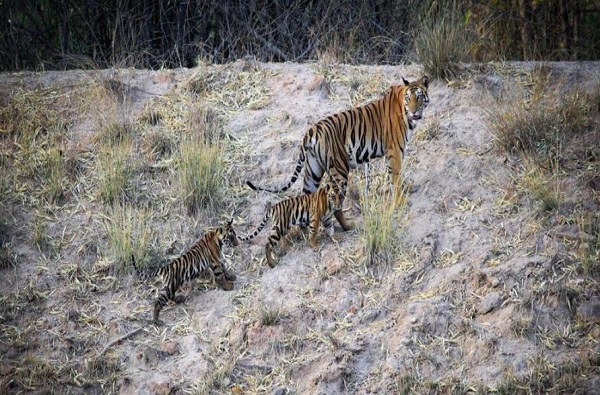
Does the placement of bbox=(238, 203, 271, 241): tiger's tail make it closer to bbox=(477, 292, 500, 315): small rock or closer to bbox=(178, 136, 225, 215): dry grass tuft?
bbox=(178, 136, 225, 215): dry grass tuft

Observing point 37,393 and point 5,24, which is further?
point 5,24

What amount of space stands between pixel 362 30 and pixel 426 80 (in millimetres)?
3786

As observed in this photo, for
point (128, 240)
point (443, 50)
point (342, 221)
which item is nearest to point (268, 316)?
point (342, 221)

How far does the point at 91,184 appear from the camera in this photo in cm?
1239

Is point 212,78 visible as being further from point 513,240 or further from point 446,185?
point 513,240

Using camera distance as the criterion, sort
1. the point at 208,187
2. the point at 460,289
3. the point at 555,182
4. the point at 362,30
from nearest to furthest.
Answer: the point at 460,289, the point at 555,182, the point at 208,187, the point at 362,30

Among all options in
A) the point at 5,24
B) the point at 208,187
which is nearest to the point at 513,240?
the point at 208,187

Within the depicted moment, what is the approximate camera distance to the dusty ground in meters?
9.86

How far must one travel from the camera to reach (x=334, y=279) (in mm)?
10719

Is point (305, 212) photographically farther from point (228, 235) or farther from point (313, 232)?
point (228, 235)

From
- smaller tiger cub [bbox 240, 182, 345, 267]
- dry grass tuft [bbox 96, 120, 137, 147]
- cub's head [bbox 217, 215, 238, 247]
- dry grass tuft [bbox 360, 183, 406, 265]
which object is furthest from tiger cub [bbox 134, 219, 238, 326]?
dry grass tuft [bbox 96, 120, 137, 147]

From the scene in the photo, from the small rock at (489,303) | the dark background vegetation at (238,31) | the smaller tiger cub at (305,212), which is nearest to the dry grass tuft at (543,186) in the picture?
the small rock at (489,303)

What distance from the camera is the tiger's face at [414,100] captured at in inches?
441

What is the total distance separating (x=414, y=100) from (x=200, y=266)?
111 inches
